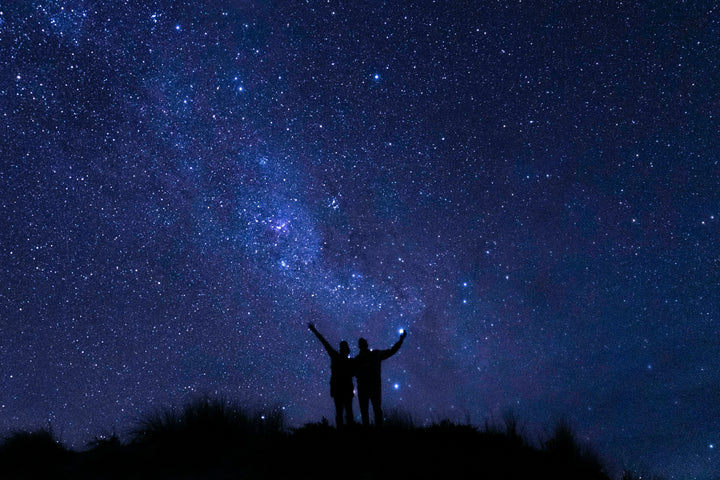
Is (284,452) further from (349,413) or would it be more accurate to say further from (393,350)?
(393,350)

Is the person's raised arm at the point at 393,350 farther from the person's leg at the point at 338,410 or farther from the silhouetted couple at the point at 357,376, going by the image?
the person's leg at the point at 338,410

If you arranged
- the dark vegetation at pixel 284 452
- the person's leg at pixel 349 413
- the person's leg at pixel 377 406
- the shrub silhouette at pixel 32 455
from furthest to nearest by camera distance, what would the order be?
the person's leg at pixel 377 406, the person's leg at pixel 349 413, the shrub silhouette at pixel 32 455, the dark vegetation at pixel 284 452

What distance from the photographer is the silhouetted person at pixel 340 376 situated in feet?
33.0

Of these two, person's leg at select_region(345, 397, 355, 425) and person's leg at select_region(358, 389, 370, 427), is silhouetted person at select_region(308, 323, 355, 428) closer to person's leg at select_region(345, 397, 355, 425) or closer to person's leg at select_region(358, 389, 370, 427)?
person's leg at select_region(345, 397, 355, 425)

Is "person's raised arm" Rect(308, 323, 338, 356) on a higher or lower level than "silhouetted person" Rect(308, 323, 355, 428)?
higher

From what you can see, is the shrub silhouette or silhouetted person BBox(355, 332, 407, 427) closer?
the shrub silhouette

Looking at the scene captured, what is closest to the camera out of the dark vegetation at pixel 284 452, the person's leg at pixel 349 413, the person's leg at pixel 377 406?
the dark vegetation at pixel 284 452

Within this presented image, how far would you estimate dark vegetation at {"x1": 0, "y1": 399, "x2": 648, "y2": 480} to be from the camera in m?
8.95

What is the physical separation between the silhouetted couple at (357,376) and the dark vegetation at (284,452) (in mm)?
346

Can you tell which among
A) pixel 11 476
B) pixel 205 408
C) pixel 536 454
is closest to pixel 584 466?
pixel 536 454

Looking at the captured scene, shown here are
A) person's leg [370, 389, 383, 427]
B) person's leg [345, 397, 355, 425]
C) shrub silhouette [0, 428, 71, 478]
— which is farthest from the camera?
person's leg [370, 389, 383, 427]

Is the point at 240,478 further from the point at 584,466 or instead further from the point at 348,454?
the point at 584,466

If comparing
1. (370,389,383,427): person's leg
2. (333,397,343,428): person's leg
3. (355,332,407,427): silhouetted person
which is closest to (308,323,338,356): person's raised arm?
(355,332,407,427): silhouetted person

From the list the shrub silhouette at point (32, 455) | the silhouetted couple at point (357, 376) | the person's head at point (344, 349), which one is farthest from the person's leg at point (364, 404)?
the shrub silhouette at point (32, 455)
